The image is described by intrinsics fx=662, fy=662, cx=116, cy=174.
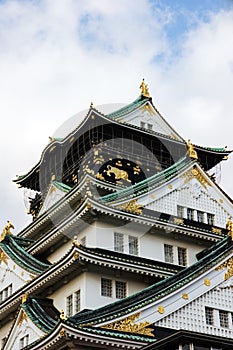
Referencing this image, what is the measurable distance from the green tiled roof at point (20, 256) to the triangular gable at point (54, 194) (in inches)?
127

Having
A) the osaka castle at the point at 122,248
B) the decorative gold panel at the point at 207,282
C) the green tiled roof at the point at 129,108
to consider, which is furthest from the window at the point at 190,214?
the green tiled roof at the point at 129,108

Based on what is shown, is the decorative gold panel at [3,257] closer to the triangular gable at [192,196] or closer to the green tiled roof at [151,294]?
the triangular gable at [192,196]

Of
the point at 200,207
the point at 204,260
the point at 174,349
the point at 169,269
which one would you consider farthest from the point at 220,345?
the point at 200,207

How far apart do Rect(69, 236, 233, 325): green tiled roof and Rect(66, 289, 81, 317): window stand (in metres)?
2.40

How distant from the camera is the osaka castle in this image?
101 ft

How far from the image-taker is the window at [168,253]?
3820cm

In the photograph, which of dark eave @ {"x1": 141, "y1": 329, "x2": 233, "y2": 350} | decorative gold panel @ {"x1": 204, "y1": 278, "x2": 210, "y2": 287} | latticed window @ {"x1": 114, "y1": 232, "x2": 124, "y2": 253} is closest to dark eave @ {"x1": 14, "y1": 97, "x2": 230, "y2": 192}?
latticed window @ {"x1": 114, "y1": 232, "x2": 124, "y2": 253}

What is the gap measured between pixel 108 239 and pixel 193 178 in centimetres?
758

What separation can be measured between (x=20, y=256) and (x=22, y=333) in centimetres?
651

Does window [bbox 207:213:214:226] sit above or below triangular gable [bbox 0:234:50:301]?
above

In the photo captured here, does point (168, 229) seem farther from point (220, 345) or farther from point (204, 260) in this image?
point (220, 345)

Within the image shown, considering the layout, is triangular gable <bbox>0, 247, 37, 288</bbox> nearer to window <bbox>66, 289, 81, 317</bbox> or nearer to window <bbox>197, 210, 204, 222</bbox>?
window <bbox>66, 289, 81, 317</bbox>

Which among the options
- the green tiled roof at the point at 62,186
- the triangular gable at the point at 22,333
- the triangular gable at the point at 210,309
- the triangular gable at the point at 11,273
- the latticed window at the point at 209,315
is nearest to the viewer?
the triangular gable at the point at 210,309

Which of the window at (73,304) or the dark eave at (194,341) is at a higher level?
the window at (73,304)
